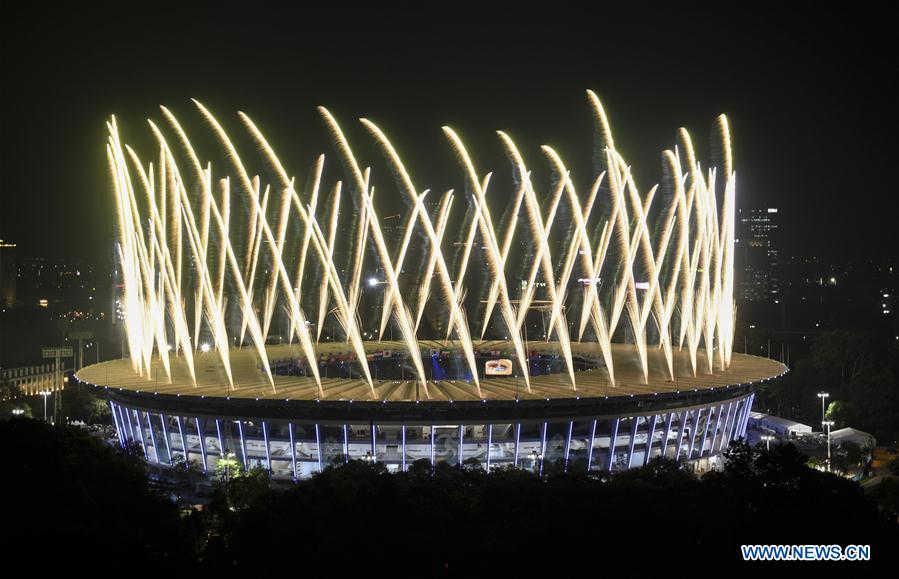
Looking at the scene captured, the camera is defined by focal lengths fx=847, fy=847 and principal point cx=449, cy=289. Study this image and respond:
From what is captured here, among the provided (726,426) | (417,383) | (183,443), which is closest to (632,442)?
(726,426)

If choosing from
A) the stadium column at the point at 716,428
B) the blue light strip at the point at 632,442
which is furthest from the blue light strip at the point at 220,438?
the stadium column at the point at 716,428

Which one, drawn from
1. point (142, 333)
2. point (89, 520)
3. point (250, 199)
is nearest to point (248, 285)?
point (250, 199)

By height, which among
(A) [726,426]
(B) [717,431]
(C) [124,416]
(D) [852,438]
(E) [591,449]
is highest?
(C) [124,416]

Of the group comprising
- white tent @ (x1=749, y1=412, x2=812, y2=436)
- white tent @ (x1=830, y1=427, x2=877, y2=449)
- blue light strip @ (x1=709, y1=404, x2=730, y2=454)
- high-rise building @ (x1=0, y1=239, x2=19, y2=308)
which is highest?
high-rise building @ (x1=0, y1=239, x2=19, y2=308)

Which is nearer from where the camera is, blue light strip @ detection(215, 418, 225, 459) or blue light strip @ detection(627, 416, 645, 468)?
blue light strip @ detection(215, 418, 225, 459)

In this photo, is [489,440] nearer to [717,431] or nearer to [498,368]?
[498,368]

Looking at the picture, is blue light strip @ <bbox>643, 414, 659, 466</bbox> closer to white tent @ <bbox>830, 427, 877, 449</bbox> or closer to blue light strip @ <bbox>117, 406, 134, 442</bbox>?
white tent @ <bbox>830, 427, 877, 449</bbox>

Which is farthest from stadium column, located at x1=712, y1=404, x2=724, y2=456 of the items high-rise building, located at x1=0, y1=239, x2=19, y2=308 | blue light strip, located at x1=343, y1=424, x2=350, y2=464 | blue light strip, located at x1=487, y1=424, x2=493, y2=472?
high-rise building, located at x1=0, y1=239, x2=19, y2=308

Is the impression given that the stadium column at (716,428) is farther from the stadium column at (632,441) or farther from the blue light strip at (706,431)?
the stadium column at (632,441)

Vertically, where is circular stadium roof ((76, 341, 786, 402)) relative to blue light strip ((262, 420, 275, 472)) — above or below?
above
